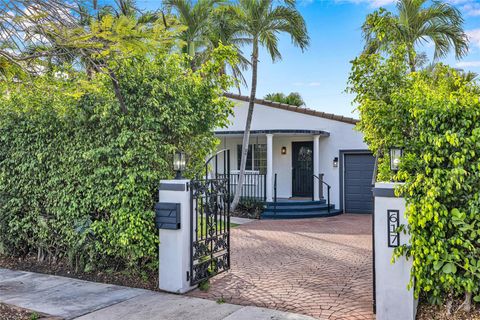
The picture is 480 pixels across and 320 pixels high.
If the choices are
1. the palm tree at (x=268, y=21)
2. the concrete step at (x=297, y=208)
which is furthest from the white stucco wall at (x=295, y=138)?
the palm tree at (x=268, y=21)

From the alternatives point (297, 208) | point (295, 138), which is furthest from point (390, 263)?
point (295, 138)

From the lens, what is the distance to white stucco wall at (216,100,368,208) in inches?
550

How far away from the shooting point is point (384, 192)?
13.1 ft

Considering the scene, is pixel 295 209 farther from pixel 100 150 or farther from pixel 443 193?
pixel 443 193

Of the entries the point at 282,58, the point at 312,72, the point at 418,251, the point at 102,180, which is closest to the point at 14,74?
the point at 102,180

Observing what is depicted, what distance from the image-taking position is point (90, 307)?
446cm

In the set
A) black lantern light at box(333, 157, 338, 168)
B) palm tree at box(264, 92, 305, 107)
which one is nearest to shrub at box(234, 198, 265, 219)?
black lantern light at box(333, 157, 338, 168)

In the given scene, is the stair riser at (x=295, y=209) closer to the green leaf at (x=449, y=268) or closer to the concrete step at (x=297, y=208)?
the concrete step at (x=297, y=208)

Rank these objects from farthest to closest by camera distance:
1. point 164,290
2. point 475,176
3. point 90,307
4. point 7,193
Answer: point 7,193, point 164,290, point 90,307, point 475,176

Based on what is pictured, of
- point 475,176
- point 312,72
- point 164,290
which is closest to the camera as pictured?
point 475,176

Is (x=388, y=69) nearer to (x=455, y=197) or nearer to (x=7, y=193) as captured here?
(x=455, y=197)

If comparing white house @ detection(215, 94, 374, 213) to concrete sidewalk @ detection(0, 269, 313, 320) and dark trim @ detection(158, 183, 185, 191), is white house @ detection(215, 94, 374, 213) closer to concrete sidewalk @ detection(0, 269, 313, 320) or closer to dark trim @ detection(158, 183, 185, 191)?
dark trim @ detection(158, 183, 185, 191)

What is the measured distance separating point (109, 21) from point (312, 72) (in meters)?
12.2

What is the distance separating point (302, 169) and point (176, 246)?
10163 mm
